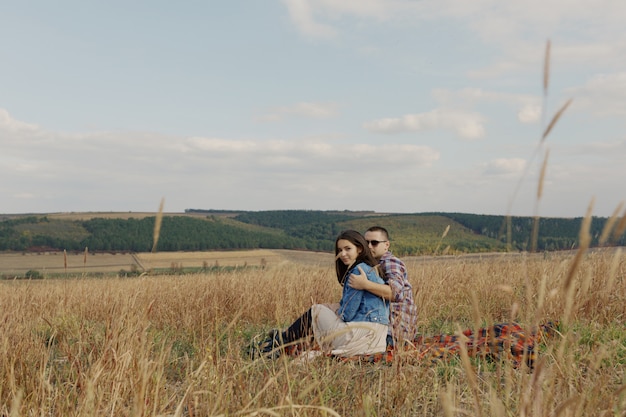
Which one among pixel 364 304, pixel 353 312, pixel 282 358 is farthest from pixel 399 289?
pixel 282 358

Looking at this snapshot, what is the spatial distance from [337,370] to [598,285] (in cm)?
432

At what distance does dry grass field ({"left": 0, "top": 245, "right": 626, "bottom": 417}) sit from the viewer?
6.04 feet

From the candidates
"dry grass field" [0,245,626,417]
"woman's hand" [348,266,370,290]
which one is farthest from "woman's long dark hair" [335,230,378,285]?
"dry grass field" [0,245,626,417]

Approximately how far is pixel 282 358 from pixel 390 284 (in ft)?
7.38

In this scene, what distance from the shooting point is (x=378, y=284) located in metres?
4.62

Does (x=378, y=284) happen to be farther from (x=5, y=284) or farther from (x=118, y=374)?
(x=5, y=284)

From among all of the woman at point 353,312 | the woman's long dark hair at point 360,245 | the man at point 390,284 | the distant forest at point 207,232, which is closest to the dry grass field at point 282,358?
the woman at point 353,312

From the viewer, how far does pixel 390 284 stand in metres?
4.82

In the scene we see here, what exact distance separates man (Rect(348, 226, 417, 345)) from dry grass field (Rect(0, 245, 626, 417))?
56cm

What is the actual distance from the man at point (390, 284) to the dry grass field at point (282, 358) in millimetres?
558

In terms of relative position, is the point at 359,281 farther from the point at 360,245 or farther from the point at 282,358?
the point at 282,358

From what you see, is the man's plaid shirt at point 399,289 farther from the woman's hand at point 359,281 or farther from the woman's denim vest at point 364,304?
the woman's hand at point 359,281

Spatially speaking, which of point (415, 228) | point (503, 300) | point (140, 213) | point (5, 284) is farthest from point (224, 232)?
point (503, 300)

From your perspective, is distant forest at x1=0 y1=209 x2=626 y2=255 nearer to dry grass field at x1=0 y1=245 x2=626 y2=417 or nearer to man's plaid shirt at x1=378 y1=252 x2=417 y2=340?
dry grass field at x1=0 y1=245 x2=626 y2=417
